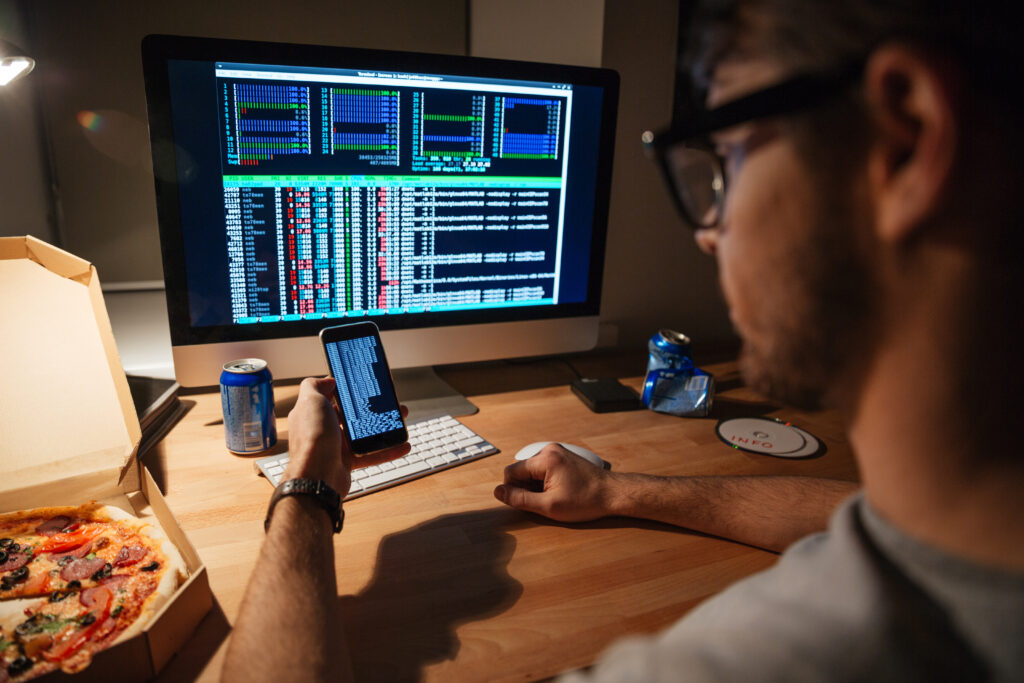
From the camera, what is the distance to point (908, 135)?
14.8 inches

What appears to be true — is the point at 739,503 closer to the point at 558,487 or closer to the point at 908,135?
the point at 558,487

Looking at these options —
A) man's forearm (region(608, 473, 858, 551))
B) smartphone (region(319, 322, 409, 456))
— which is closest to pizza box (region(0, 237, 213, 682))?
smartphone (region(319, 322, 409, 456))

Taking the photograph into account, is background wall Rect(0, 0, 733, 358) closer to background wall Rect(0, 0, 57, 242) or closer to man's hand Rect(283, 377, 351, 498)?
background wall Rect(0, 0, 57, 242)

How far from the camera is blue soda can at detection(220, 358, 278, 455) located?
94 centimetres

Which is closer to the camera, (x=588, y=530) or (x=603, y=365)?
(x=588, y=530)

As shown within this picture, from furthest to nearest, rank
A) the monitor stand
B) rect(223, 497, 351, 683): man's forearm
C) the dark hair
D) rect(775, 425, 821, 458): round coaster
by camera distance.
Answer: the monitor stand < rect(775, 425, 821, 458): round coaster < rect(223, 497, 351, 683): man's forearm < the dark hair

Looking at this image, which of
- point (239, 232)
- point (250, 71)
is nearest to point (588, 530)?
point (239, 232)

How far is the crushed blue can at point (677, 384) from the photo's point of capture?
3.94 feet

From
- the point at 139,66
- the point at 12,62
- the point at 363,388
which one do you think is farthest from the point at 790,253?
the point at 139,66

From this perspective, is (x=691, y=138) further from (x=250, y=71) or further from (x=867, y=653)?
(x=250, y=71)

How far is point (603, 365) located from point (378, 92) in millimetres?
808

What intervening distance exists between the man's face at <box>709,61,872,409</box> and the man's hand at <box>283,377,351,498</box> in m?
0.56

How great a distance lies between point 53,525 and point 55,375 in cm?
20

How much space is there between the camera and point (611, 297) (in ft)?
5.18
